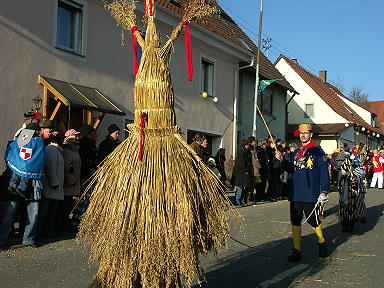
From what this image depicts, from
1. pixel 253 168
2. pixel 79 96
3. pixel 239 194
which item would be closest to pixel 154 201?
pixel 79 96

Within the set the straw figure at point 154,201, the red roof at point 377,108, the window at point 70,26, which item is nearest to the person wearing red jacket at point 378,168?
the window at point 70,26

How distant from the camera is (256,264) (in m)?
6.36

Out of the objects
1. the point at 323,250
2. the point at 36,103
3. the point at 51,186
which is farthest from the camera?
the point at 36,103

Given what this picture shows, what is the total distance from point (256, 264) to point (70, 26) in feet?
26.5

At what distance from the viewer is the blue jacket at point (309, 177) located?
266 inches

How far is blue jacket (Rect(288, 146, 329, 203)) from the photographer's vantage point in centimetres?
676

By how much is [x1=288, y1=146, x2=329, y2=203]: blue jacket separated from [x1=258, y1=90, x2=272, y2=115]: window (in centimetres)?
1667

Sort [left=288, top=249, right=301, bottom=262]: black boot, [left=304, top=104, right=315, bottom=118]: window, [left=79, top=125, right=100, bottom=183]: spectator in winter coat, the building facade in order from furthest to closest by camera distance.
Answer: [left=304, top=104, right=315, bottom=118]: window → the building facade → [left=79, top=125, right=100, bottom=183]: spectator in winter coat → [left=288, top=249, right=301, bottom=262]: black boot

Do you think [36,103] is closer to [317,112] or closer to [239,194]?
[239,194]

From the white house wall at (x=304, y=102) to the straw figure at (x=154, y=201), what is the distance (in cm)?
3386

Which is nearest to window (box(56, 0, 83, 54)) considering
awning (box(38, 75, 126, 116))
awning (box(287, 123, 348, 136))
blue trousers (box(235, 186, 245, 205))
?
awning (box(38, 75, 126, 116))

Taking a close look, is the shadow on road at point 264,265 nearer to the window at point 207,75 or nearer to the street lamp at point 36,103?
the street lamp at point 36,103

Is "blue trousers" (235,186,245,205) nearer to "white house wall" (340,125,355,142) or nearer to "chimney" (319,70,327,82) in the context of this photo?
"white house wall" (340,125,355,142)

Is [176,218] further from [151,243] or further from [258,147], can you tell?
[258,147]
